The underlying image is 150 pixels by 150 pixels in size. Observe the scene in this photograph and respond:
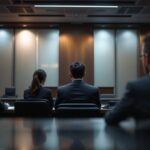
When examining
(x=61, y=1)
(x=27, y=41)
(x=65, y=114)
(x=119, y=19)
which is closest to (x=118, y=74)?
(x=119, y=19)

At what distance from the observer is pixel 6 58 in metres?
10.4

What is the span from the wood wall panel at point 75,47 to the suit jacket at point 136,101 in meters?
8.79

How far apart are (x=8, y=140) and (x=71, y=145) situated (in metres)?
0.23

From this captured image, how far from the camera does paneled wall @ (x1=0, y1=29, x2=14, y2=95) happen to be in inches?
409

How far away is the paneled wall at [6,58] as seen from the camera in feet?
34.1

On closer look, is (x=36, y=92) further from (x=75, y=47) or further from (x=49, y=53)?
(x=49, y=53)

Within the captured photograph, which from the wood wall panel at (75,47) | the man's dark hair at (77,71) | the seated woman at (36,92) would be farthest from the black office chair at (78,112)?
the wood wall panel at (75,47)

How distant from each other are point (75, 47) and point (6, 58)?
2206 millimetres

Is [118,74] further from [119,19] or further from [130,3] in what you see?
[130,3]

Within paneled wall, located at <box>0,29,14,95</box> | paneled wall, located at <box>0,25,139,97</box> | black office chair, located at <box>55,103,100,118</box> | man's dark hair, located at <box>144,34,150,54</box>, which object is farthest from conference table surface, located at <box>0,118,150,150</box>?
paneled wall, located at <box>0,29,14,95</box>

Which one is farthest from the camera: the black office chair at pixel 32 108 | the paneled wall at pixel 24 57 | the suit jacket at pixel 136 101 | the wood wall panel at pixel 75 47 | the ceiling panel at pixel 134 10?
the paneled wall at pixel 24 57

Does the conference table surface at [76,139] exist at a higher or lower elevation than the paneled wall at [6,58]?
lower

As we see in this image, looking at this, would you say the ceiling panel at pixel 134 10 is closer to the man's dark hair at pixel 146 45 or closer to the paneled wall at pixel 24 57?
the paneled wall at pixel 24 57

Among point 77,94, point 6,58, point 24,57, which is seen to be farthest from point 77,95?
point 6,58
